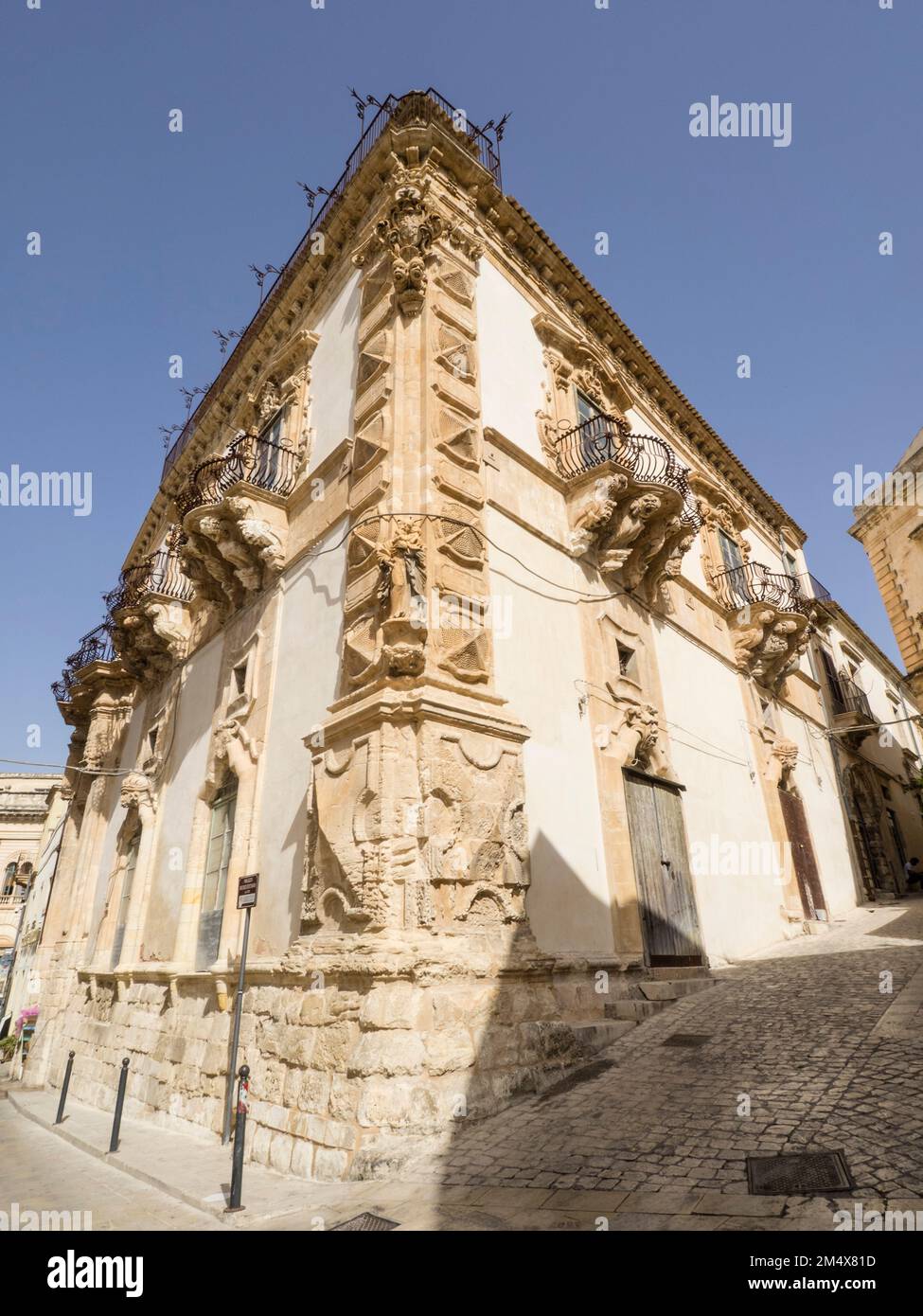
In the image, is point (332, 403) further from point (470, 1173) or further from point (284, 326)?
point (470, 1173)

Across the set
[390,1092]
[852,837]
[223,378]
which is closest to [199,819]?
[390,1092]

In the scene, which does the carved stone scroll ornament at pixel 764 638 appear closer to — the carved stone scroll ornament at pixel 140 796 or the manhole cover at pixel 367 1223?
the carved stone scroll ornament at pixel 140 796

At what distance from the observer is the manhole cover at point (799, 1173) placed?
11.6 ft

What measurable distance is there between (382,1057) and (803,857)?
11.6 metres

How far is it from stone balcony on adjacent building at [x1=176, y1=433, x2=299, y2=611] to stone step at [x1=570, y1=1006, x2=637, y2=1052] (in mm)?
7091

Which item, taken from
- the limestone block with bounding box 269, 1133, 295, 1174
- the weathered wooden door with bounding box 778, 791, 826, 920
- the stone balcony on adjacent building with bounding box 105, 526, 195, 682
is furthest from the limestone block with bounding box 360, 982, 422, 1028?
the weathered wooden door with bounding box 778, 791, 826, 920

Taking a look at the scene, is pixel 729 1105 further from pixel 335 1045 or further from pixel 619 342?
pixel 619 342

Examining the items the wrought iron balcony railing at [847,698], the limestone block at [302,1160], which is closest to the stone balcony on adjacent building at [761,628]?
the wrought iron balcony railing at [847,698]

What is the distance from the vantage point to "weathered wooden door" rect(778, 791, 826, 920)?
13.4 m

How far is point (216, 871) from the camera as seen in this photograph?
972 cm

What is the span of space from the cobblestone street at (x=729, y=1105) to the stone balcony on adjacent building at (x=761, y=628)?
8361 mm

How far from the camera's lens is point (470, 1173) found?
14.2 ft
